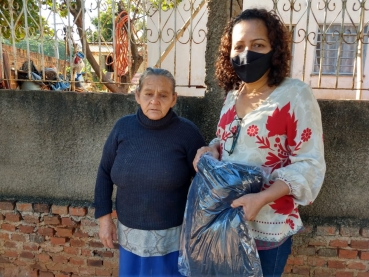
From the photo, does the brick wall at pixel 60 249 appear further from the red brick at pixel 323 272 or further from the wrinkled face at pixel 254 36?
the wrinkled face at pixel 254 36

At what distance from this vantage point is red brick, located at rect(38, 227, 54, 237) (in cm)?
257

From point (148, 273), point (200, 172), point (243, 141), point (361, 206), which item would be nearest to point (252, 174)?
point (243, 141)

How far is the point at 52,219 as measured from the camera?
2.55 m

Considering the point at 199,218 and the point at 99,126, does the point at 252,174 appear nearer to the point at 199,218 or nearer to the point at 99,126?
the point at 199,218

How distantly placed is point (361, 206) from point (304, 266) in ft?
2.03

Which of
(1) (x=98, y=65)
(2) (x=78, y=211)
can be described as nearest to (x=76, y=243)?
(2) (x=78, y=211)

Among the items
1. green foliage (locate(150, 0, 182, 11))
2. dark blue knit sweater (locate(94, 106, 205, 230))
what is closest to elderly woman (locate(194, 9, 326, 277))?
dark blue knit sweater (locate(94, 106, 205, 230))

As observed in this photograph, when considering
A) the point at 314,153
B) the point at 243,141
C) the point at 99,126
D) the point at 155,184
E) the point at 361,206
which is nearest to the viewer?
the point at 314,153

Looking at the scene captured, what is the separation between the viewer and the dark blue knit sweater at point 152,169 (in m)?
1.67

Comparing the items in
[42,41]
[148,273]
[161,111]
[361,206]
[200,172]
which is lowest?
[148,273]

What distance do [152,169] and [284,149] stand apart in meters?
0.68

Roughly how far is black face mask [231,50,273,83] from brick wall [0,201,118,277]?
1704mm

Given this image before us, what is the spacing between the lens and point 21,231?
2.60m

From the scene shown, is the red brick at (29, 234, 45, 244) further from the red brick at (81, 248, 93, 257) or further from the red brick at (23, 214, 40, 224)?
the red brick at (81, 248, 93, 257)
